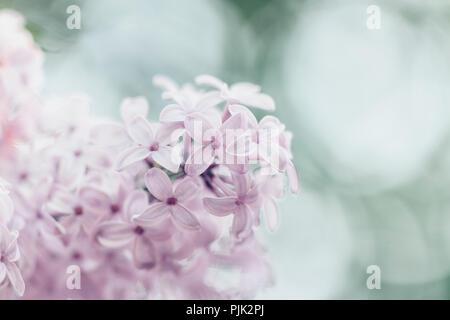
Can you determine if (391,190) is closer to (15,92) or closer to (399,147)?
(399,147)

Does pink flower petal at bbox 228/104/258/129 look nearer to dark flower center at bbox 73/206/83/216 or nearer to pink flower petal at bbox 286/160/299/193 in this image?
pink flower petal at bbox 286/160/299/193

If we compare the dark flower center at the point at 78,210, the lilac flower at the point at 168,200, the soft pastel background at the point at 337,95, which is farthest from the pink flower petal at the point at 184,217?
the soft pastel background at the point at 337,95

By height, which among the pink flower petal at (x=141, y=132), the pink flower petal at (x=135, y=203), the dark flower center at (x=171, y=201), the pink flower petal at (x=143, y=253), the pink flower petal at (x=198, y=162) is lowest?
the pink flower petal at (x=143, y=253)

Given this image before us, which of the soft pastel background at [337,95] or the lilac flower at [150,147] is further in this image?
the soft pastel background at [337,95]

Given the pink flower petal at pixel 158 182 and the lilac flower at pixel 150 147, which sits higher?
the lilac flower at pixel 150 147

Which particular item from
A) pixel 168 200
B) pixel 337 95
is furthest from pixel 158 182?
pixel 337 95

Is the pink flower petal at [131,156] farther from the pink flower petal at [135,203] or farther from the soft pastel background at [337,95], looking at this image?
the soft pastel background at [337,95]

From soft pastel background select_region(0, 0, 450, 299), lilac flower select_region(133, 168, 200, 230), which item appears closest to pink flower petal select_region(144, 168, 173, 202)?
lilac flower select_region(133, 168, 200, 230)

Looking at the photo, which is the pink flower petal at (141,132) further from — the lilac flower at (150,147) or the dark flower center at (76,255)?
the dark flower center at (76,255)
